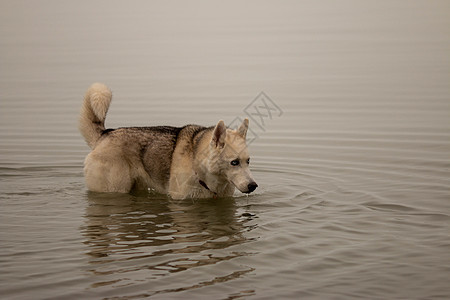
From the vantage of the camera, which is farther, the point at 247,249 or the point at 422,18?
the point at 422,18

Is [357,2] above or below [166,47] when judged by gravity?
above

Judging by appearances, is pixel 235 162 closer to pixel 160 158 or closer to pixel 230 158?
pixel 230 158

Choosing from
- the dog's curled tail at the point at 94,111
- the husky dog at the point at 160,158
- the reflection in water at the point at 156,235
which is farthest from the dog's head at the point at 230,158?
the dog's curled tail at the point at 94,111

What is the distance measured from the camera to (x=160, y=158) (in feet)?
35.7

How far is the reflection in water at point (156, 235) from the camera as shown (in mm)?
7840

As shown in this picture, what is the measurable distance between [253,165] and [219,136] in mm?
3268

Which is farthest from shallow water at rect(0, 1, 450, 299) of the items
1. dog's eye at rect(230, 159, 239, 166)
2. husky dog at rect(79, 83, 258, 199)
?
dog's eye at rect(230, 159, 239, 166)

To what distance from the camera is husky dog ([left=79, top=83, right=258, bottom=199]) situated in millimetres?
10422

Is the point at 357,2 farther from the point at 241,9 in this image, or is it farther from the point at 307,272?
the point at 307,272

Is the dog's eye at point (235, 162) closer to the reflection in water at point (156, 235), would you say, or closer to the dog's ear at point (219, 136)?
the dog's ear at point (219, 136)

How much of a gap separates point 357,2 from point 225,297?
37.1 meters

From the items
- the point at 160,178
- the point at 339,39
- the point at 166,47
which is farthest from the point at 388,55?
the point at 160,178

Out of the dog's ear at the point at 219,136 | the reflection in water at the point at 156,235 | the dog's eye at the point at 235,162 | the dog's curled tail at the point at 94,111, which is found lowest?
the reflection in water at the point at 156,235

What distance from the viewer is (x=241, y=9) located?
40.6 m
